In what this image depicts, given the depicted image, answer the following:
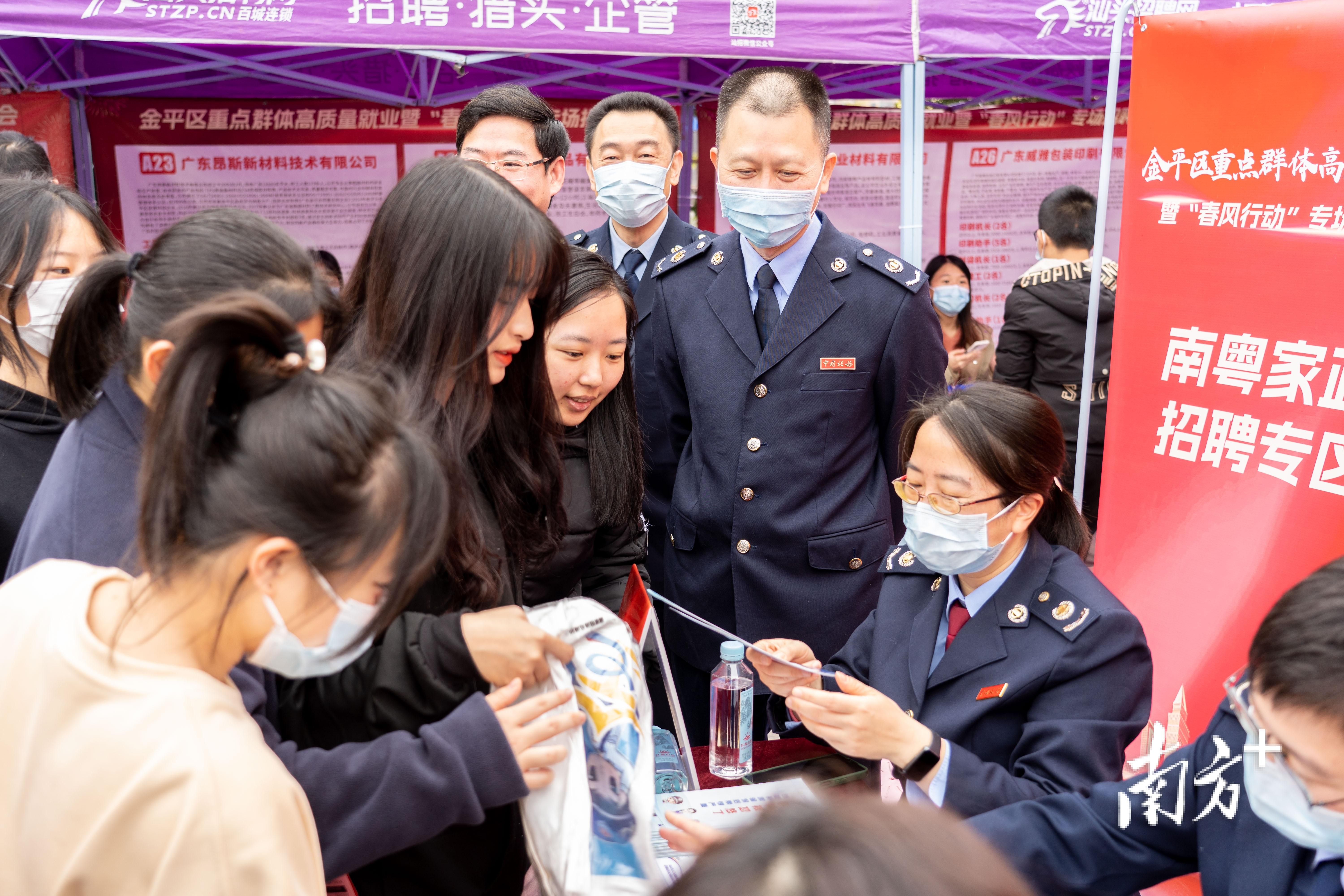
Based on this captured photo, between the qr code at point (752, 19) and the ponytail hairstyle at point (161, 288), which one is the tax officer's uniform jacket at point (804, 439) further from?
the qr code at point (752, 19)

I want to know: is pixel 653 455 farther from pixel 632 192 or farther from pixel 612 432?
pixel 632 192

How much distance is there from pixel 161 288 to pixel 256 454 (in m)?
0.54

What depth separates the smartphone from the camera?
1.92 m

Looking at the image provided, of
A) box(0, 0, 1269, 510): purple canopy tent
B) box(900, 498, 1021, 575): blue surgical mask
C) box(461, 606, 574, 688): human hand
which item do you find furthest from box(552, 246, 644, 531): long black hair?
box(0, 0, 1269, 510): purple canopy tent

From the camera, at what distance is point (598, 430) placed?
2.28 metres

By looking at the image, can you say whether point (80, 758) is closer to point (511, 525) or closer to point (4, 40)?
point (511, 525)

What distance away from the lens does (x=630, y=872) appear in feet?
4.52

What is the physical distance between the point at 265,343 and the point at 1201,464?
2.51m

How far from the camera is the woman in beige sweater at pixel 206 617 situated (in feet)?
3.25

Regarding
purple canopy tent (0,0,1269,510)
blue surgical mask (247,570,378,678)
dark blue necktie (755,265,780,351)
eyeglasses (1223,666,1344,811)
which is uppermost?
purple canopy tent (0,0,1269,510)

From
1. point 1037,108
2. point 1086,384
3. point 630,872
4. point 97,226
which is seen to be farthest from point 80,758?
point 1037,108

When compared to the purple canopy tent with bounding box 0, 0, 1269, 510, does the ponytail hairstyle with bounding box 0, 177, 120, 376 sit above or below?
below

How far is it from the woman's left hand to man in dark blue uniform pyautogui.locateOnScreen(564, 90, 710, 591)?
145 centimetres

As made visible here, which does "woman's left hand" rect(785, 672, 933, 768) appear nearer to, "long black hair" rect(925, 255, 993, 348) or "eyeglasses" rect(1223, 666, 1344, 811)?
"eyeglasses" rect(1223, 666, 1344, 811)
